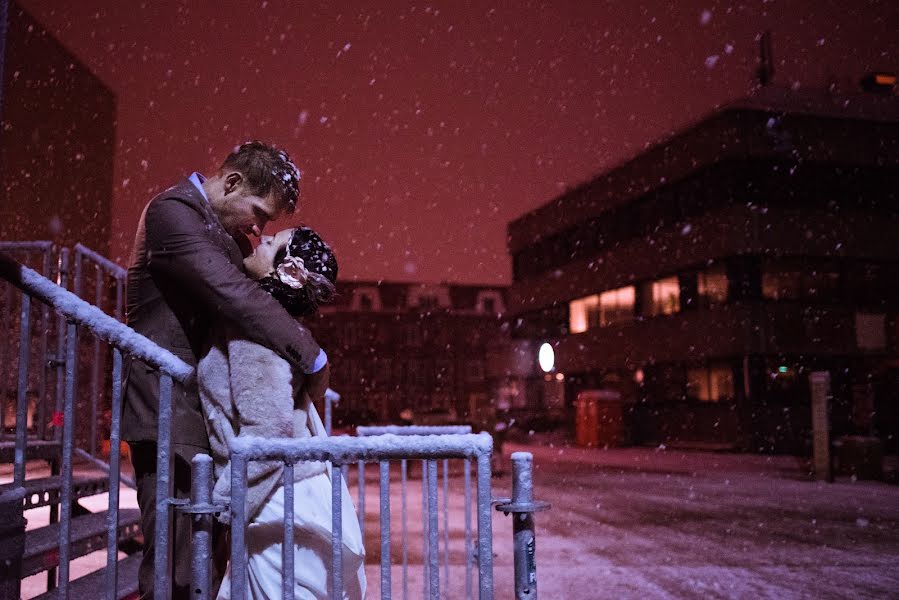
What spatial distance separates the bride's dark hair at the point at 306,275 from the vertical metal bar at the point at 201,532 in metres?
0.71

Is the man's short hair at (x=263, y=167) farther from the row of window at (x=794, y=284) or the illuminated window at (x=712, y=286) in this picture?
the illuminated window at (x=712, y=286)

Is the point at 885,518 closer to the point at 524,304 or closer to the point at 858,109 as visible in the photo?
the point at 858,109

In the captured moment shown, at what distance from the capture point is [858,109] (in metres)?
27.2

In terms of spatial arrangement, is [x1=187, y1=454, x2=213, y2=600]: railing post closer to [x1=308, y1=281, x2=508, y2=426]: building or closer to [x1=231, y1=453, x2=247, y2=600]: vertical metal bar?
[x1=231, y1=453, x2=247, y2=600]: vertical metal bar

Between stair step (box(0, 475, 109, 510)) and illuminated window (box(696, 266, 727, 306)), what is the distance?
78.1ft

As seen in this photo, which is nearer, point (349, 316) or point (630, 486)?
point (630, 486)

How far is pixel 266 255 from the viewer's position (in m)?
2.84

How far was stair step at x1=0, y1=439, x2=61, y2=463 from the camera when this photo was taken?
4422 millimetres

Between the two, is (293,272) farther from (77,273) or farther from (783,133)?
(783,133)

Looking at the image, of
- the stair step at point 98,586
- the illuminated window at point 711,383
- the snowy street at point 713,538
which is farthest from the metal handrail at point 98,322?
the illuminated window at point 711,383

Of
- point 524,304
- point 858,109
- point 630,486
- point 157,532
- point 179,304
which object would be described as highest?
point 858,109

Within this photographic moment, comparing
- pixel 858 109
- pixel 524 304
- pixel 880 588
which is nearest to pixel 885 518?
pixel 880 588

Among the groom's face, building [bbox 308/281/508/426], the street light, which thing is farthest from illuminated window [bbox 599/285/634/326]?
building [bbox 308/281/508/426]

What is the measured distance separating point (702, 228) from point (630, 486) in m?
15.6
